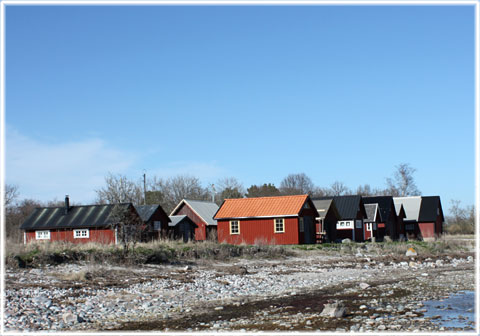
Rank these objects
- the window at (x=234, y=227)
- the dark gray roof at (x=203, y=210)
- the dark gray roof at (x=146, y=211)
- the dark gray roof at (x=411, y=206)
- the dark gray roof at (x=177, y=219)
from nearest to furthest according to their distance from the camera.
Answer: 1. the window at (x=234, y=227)
2. the dark gray roof at (x=146, y=211)
3. the dark gray roof at (x=177, y=219)
4. the dark gray roof at (x=203, y=210)
5. the dark gray roof at (x=411, y=206)

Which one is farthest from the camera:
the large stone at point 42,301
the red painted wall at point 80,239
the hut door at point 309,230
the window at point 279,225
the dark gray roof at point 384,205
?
the dark gray roof at point 384,205

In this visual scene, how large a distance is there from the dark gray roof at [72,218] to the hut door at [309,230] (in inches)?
Result: 529

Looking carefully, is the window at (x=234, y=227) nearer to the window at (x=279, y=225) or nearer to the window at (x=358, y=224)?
the window at (x=279, y=225)

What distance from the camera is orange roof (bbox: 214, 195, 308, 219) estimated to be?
123ft

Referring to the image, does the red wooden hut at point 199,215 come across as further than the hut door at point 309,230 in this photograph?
Yes

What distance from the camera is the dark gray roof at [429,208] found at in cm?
5697

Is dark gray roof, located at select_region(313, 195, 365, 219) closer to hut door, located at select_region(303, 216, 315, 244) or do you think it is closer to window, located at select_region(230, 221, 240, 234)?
hut door, located at select_region(303, 216, 315, 244)

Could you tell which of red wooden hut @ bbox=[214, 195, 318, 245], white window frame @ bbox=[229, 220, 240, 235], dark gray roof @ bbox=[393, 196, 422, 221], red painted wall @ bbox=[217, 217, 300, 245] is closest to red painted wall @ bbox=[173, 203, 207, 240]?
red wooden hut @ bbox=[214, 195, 318, 245]

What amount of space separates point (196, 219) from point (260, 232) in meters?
13.1

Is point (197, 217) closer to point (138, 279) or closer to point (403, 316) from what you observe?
point (138, 279)

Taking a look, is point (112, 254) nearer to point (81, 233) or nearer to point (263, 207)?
point (81, 233)

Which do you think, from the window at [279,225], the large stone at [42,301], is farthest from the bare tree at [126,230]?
the window at [279,225]

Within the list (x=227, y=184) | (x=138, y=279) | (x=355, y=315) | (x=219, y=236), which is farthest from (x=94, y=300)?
(x=227, y=184)

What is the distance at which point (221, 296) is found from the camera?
1505 centimetres
